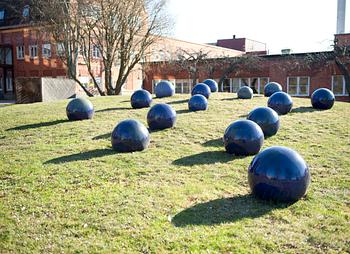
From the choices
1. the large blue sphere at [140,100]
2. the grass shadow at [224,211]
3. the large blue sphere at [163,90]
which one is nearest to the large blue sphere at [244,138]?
the grass shadow at [224,211]

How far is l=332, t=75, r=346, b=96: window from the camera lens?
114 feet

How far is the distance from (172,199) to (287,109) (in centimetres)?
1073

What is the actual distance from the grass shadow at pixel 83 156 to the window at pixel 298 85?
2977 centimetres

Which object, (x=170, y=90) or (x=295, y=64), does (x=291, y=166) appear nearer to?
(x=170, y=90)

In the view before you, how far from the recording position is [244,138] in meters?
9.77

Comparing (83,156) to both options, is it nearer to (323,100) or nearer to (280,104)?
(280,104)

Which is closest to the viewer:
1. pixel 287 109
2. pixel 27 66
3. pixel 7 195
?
pixel 7 195

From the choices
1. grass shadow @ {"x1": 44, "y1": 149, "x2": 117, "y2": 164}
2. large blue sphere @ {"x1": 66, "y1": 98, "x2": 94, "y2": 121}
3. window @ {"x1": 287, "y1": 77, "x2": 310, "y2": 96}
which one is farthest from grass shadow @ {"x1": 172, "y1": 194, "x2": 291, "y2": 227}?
window @ {"x1": 287, "y1": 77, "x2": 310, "y2": 96}

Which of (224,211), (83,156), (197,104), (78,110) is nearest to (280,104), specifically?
(197,104)

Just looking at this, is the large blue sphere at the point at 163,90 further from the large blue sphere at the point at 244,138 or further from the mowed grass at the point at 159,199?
the large blue sphere at the point at 244,138

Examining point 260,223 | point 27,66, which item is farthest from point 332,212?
point 27,66

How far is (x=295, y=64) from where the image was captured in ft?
119

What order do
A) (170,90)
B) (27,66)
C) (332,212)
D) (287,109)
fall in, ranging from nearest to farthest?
(332,212)
(287,109)
(170,90)
(27,66)

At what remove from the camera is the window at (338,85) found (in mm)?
34688
